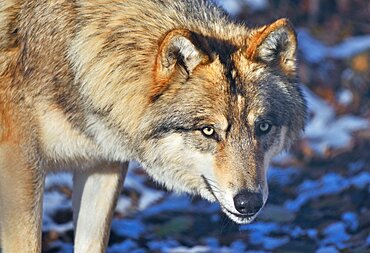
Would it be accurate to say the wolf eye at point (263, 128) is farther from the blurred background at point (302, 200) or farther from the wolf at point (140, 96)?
the blurred background at point (302, 200)

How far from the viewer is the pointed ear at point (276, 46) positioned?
5484 mm

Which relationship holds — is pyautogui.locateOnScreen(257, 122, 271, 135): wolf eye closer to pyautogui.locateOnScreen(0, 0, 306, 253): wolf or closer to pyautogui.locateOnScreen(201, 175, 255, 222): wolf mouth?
pyautogui.locateOnScreen(0, 0, 306, 253): wolf

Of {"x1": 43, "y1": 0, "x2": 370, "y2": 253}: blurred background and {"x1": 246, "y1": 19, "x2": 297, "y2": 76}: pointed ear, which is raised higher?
{"x1": 246, "y1": 19, "x2": 297, "y2": 76}: pointed ear

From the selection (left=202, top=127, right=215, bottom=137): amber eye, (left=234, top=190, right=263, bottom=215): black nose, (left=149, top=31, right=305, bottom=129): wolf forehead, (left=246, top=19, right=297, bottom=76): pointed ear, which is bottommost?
(left=234, top=190, right=263, bottom=215): black nose

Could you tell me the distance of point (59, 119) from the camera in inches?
226

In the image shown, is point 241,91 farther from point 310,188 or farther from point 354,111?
point 354,111

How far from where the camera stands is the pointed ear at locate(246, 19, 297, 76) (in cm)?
548

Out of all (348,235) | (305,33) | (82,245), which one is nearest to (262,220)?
(348,235)

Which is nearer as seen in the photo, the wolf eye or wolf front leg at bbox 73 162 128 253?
A: the wolf eye

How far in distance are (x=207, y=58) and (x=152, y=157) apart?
692 millimetres

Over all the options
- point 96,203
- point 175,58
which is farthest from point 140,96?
point 96,203

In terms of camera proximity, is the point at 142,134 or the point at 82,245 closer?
the point at 142,134

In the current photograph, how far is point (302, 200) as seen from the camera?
8625 mm

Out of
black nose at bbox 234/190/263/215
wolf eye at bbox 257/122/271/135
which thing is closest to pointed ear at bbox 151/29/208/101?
wolf eye at bbox 257/122/271/135
